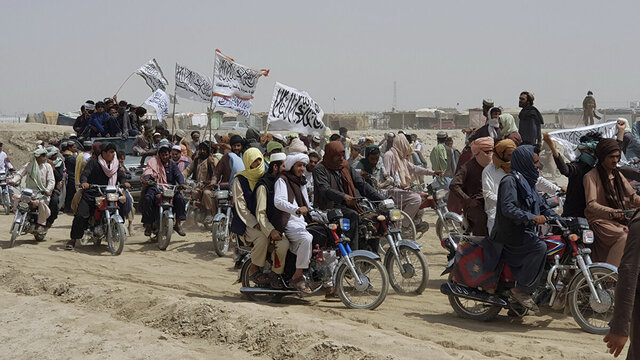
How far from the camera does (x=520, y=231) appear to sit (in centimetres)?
745

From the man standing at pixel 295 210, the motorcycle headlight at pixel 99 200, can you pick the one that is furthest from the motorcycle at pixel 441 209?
the motorcycle headlight at pixel 99 200

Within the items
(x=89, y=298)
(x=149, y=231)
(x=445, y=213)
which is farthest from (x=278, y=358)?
(x=149, y=231)

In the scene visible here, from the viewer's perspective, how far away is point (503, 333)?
730cm

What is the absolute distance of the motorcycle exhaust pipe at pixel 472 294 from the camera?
25.0ft

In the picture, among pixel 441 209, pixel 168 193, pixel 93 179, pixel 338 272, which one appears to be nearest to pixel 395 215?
pixel 338 272

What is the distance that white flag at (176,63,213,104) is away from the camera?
19969 millimetres

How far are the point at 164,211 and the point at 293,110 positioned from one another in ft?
14.3

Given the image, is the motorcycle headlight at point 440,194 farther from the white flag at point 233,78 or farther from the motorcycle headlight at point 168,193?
the white flag at point 233,78

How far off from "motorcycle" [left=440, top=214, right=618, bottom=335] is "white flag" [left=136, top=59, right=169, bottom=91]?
51.5 ft

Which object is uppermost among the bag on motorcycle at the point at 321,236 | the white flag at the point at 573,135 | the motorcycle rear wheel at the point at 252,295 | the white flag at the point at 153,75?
the white flag at the point at 153,75

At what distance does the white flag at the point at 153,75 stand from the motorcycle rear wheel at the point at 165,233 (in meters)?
9.90

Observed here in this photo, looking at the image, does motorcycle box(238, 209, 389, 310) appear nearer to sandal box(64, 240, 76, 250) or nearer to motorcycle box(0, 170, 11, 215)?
sandal box(64, 240, 76, 250)

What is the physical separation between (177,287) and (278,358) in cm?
357

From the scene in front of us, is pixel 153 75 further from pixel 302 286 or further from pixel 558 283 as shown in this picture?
pixel 558 283
